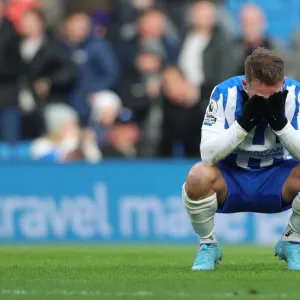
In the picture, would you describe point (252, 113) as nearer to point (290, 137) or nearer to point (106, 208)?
point (290, 137)

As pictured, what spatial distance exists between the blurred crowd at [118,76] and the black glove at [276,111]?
8218 millimetres

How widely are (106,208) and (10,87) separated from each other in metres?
3.02

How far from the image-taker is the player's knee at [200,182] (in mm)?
7234

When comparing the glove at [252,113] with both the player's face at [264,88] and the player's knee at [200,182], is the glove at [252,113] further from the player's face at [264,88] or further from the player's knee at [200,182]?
the player's knee at [200,182]

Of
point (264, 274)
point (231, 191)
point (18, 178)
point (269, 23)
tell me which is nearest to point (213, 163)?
point (231, 191)

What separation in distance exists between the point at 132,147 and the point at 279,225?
290cm

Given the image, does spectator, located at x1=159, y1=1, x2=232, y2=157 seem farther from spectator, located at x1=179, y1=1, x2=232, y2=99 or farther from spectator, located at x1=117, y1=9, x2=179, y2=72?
spectator, located at x1=117, y1=9, x2=179, y2=72

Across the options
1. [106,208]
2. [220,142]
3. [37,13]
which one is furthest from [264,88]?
[37,13]

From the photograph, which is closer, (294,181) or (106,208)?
(294,181)

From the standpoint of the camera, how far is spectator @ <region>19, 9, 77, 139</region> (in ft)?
52.9

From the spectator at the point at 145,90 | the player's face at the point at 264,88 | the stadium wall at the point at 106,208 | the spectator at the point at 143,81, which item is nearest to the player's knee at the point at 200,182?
the player's face at the point at 264,88

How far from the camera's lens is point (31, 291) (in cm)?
618

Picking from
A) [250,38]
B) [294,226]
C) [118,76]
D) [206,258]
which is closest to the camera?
[206,258]

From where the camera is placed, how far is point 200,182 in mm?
7230
